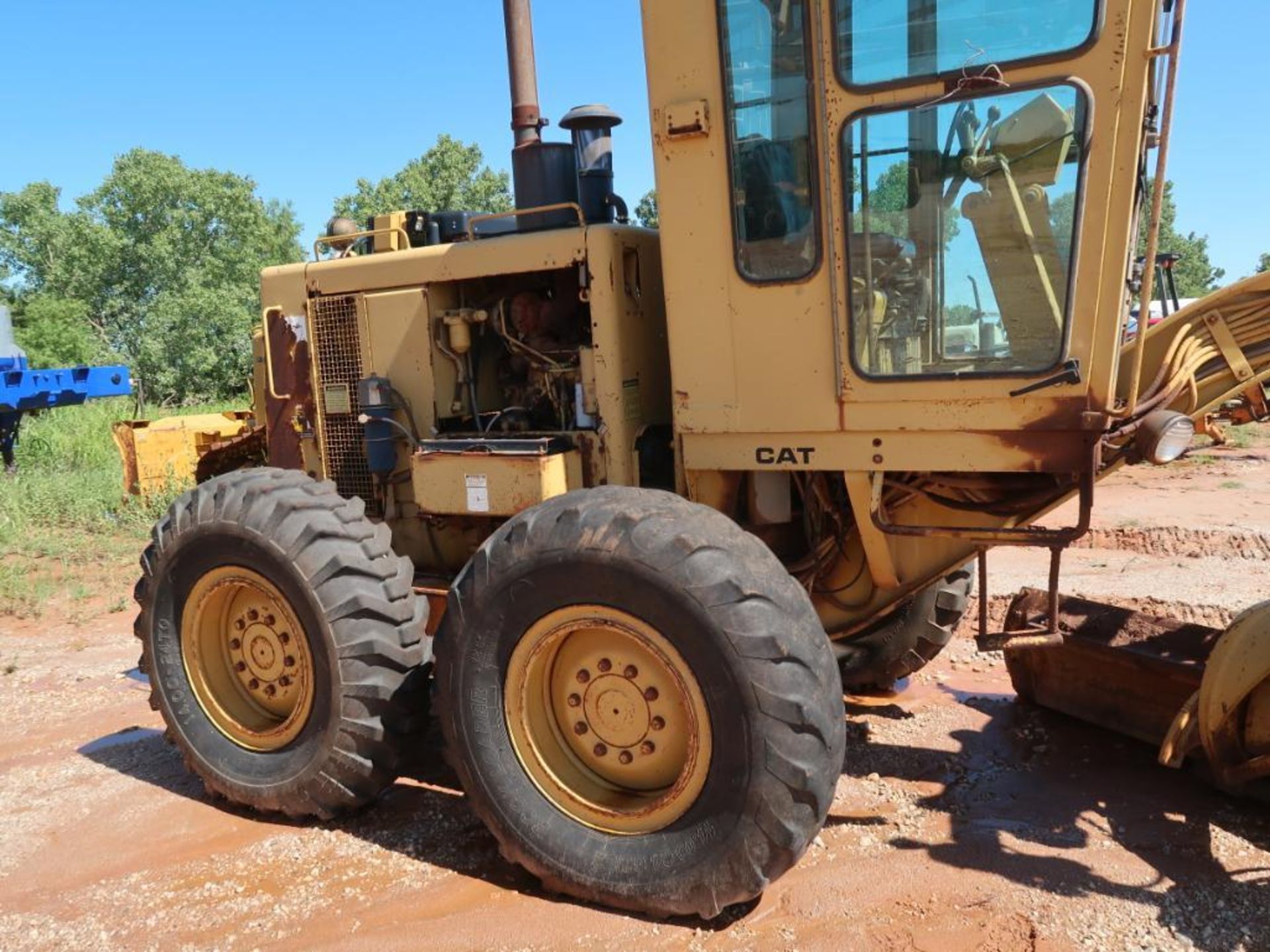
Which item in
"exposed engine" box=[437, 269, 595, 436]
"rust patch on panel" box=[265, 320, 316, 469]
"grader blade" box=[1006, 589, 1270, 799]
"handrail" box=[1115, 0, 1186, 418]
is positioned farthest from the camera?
"rust patch on panel" box=[265, 320, 316, 469]

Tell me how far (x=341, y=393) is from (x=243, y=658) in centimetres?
136

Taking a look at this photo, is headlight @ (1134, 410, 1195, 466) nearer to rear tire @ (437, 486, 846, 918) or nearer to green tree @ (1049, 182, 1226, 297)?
rear tire @ (437, 486, 846, 918)

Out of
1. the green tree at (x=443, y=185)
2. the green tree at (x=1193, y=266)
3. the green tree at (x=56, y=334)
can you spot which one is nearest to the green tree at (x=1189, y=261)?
the green tree at (x=1193, y=266)

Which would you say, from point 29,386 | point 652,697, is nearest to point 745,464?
point 652,697

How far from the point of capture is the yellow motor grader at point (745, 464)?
9.51 feet

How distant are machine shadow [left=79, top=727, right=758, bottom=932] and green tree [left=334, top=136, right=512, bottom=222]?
28.9m

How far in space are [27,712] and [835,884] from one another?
4833 millimetres

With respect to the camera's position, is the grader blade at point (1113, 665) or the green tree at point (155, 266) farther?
the green tree at point (155, 266)

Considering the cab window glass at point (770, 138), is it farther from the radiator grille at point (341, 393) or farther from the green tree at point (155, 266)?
the green tree at point (155, 266)

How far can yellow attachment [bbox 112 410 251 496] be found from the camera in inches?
414

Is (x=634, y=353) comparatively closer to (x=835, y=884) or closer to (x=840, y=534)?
(x=840, y=534)

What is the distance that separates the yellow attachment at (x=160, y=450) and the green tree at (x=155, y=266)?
2018cm

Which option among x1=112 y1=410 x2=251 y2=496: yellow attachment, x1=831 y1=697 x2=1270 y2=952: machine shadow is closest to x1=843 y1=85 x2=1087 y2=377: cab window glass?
x1=831 y1=697 x2=1270 y2=952: machine shadow

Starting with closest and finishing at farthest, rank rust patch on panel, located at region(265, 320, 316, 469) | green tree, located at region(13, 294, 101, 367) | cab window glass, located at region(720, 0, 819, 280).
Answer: cab window glass, located at region(720, 0, 819, 280) → rust patch on panel, located at region(265, 320, 316, 469) → green tree, located at region(13, 294, 101, 367)
